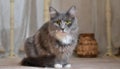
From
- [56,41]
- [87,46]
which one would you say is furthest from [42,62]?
[87,46]

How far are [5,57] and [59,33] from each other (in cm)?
83

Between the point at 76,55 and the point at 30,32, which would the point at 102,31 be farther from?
the point at 30,32

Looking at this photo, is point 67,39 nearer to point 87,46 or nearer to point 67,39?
point 67,39

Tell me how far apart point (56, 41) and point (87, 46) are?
70cm

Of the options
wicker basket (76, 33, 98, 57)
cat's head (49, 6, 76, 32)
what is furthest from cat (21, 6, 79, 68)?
wicker basket (76, 33, 98, 57)

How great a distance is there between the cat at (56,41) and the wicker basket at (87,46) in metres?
0.62

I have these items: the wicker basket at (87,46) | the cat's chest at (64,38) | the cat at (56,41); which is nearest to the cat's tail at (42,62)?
the cat at (56,41)

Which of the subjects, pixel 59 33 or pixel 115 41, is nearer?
pixel 59 33

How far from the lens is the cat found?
169 cm

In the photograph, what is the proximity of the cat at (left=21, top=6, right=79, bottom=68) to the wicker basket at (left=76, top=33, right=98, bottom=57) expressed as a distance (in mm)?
624

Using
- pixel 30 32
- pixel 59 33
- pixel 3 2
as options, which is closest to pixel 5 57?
pixel 30 32

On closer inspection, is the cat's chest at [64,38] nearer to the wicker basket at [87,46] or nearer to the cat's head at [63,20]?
the cat's head at [63,20]

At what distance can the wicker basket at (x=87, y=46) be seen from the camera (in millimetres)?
2393

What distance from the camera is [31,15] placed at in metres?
2.44
